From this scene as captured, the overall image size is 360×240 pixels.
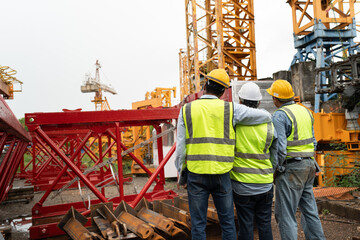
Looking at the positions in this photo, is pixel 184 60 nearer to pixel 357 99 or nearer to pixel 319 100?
pixel 319 100

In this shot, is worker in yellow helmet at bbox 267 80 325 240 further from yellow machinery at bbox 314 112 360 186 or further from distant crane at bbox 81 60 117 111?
distant crane at bbox 81 60 117 111

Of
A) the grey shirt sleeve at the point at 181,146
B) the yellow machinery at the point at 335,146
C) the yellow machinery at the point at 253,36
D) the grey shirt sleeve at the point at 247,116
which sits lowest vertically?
the yellow machinery at the point at 335,146

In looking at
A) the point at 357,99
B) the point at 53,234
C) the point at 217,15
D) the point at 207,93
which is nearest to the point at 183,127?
the point at 207,93

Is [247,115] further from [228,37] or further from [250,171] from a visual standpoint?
[228,37]

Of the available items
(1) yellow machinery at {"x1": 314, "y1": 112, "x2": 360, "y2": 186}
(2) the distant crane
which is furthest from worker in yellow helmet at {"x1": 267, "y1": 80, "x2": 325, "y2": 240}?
(2) the distant crane

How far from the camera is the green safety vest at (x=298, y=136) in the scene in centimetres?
324

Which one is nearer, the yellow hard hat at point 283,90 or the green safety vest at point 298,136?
the green safety vest at point 298,136

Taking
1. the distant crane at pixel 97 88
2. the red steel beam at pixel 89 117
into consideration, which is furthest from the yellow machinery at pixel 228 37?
the distant crane at pixel 97 88

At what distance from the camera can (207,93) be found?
2887 millimetres

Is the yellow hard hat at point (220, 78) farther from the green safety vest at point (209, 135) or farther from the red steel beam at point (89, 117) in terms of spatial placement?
the red steel beam at point (89, 117)

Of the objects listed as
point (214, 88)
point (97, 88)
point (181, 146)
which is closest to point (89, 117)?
point (181, 146)

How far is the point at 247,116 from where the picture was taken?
2764mm

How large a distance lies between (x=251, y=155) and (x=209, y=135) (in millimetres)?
492

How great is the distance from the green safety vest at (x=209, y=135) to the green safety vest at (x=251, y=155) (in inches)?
6.5
